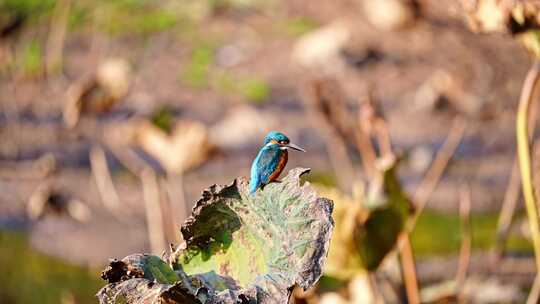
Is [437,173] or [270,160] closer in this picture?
[270,160]

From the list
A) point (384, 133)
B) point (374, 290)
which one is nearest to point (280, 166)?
point (374, 290)

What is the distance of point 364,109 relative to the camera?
1.12 metres

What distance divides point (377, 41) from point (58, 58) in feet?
4.19

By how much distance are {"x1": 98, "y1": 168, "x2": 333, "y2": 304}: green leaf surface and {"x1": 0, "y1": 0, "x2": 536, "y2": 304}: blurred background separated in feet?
2.58

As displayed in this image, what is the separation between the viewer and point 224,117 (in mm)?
3438

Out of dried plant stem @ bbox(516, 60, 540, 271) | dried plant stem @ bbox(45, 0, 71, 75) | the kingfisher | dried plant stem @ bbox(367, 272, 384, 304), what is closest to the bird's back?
the kingfisher

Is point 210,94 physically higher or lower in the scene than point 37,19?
lower

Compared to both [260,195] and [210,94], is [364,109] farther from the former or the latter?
[210,94]

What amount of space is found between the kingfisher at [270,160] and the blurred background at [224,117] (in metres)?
0.81

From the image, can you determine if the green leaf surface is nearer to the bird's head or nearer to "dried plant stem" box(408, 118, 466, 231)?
the bird's head

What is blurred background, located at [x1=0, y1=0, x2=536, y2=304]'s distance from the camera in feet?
5.65

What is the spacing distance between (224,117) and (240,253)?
2951mm

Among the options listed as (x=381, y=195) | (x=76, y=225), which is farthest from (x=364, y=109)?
(x=76, y=225)

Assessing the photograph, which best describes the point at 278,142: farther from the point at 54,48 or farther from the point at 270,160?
the point at 54,48
